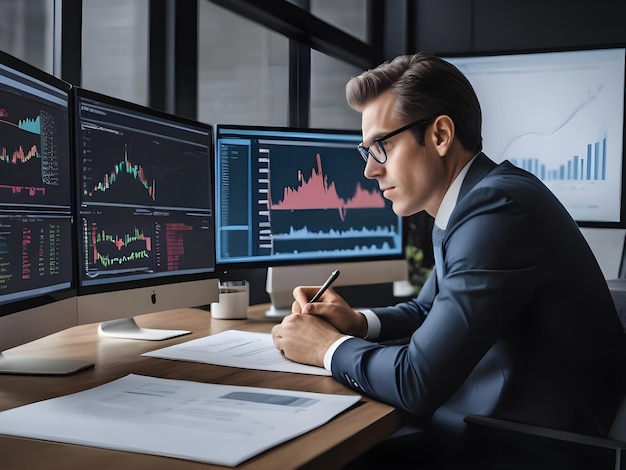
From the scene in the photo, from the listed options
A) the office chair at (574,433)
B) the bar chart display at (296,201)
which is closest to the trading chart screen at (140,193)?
the bar chart display at (296,201)

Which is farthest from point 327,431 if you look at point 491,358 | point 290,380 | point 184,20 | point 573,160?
point 573,160

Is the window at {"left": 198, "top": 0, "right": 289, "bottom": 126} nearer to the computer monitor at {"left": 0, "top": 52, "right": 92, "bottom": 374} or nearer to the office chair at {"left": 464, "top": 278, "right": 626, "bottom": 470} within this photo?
the computer monitor at {"left": 0, "top": 52, "right": 92, "bottom": 374}

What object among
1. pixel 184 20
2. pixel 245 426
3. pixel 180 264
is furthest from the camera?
pixel 184 20

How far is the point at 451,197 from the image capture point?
152cm

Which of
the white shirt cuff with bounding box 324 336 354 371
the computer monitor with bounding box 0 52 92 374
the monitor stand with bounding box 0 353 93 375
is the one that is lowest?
the monitor stand with bounding box 0 353 93 375

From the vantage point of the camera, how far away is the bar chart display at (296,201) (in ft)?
6.64

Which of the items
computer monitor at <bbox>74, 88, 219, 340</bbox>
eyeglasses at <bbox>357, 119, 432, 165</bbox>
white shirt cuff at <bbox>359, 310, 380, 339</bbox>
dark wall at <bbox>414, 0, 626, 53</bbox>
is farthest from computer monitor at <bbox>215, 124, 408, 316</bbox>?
dark wall at <bbox>414, 0, 626, 53</bbox>

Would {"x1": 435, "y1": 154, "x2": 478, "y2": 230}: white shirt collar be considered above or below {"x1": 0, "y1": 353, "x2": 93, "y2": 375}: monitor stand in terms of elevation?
above

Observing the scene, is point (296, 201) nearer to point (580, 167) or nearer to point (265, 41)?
point (265, 41)

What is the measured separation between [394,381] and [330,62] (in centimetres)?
238

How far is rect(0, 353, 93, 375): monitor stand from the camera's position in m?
1.29

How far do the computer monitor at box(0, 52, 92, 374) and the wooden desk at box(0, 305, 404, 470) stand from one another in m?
0.08

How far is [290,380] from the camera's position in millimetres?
1287

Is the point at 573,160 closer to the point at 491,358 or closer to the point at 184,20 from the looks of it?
the point at 184,20
